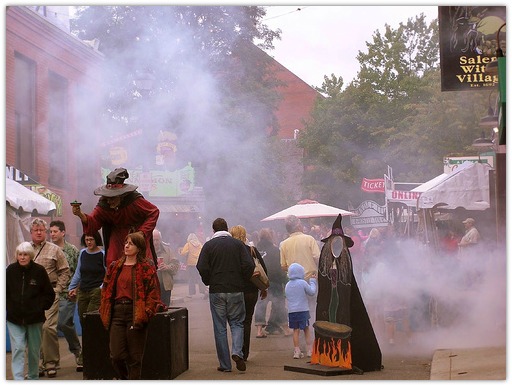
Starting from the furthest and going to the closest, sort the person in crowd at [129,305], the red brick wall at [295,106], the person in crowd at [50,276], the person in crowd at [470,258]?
the red brick wall at [295,106] → the person in crowd at [470,258] → the person in crowd at [50,276] → the person in crowd at [129,305]

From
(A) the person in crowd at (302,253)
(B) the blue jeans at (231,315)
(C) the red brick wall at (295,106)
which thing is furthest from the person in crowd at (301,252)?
(C) the red brick wall at (295,106)

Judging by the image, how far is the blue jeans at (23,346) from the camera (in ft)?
26.0

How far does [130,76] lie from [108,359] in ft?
31.1

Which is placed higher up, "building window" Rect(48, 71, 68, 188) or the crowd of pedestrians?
"building window" Rect(48, 71, 68, 188)

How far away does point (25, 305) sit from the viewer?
795cm

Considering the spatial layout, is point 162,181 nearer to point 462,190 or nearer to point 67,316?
point 462,190

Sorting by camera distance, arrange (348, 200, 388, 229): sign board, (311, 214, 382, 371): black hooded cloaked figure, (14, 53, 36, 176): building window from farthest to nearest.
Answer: (348, 200, 388, 229): sign board, (14, 53, 36, 176): building window, (311, 214, 382, 371): black hooded cloaked figure

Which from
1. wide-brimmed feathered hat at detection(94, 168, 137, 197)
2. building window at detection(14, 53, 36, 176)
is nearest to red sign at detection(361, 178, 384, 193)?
building window at detection(14, 53, 36, 176)

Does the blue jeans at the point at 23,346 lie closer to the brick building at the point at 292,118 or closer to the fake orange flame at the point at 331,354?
the fake orange flame at the point at 331,354

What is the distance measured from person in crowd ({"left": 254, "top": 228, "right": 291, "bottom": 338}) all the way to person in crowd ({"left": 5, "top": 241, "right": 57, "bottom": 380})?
4.89 meters

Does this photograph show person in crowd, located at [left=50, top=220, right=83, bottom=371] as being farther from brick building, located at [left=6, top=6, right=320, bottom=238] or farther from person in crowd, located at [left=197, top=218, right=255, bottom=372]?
brick building, located at [left=6, top=6, right=320, bottom=238]

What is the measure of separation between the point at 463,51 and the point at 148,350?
4.68 metres

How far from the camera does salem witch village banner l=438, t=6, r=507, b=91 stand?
9719 mm

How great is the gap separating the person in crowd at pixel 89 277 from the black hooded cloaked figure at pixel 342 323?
223 centimetres
